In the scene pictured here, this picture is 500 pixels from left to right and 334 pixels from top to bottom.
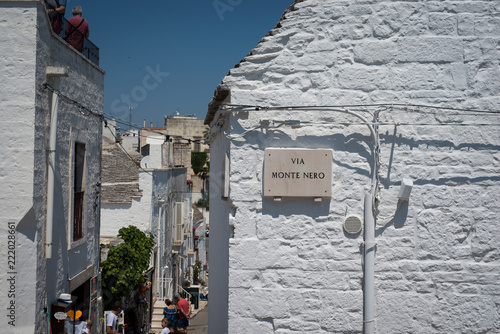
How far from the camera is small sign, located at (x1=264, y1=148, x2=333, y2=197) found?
459 centimetres

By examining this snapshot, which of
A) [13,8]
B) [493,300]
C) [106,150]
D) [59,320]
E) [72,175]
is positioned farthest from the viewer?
[106,150]

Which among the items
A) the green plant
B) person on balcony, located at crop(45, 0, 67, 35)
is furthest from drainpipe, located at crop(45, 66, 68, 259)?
the green plant

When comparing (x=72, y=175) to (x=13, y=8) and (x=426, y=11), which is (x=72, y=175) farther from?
(x=426, y=11)

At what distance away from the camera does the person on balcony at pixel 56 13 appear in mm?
8484

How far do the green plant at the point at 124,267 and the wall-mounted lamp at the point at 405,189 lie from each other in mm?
9725

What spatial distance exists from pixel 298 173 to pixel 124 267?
9647mm

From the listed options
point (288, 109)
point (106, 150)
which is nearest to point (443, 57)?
point (288, 109)

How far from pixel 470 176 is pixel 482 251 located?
654 millimetres

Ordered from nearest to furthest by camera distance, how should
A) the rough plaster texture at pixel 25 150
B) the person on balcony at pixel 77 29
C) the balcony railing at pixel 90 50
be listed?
the rough plaster texture at pixel 25 150 → the person on balcony at pixel 77 29 → the balcony railing at pixel 90 50

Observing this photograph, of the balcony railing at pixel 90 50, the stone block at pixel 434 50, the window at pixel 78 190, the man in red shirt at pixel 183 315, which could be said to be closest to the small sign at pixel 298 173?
the stone block at pixel 434 50

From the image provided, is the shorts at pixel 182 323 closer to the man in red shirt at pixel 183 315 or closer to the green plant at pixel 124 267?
the man in red shirt at pixel 183 315

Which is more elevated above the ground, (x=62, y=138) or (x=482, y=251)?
(x=62, y=138)

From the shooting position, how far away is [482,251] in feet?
15.0

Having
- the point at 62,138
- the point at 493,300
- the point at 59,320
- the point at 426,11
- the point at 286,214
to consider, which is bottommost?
the point at 59,320
